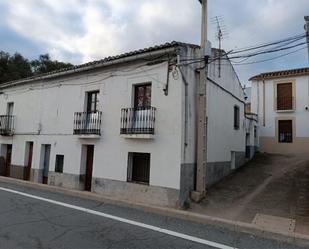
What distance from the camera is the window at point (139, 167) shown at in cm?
1085

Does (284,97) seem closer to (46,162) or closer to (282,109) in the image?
(282,109)

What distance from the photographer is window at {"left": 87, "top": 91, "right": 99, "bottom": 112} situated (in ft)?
41.8

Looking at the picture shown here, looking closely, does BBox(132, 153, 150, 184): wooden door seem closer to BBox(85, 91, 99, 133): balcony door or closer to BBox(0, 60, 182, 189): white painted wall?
BBox(0, 60, 182, 189): white painted wall

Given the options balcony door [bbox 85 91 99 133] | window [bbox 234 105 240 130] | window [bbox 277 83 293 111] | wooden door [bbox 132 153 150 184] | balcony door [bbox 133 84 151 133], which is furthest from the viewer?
window [bbox 277 83 293 111]

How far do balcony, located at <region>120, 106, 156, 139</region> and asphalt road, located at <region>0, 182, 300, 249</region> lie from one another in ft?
8.88

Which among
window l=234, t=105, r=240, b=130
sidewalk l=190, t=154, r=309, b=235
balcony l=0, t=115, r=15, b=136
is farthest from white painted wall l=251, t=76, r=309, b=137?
balcony l=0, t=115, r=15, b=136

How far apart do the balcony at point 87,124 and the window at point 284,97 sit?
619 inches

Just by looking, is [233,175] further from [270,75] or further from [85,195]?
[270,75]

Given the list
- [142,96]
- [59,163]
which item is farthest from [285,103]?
[59,163]

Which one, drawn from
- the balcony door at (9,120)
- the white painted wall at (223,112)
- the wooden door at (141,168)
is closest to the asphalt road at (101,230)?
the wooden door at (141,168)

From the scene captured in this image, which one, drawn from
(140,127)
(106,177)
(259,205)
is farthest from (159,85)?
(259,205)

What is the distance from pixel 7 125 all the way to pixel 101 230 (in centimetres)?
1290

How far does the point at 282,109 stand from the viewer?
74.5 feet

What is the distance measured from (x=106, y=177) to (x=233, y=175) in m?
6.10
